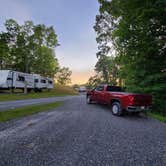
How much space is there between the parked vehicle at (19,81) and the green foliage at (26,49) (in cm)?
974

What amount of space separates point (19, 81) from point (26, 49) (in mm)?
19435

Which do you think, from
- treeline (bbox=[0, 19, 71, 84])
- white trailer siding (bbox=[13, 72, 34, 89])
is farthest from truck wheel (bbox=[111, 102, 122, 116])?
treeline (bbox=[0, 19, 71, 84])

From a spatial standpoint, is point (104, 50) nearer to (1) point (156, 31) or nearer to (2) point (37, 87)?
(2) point (37, 87)

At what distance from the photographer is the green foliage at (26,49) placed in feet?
144

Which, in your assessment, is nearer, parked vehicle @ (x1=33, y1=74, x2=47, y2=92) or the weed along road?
the weed along road

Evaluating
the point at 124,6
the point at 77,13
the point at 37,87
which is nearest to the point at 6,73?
the point at 37,87

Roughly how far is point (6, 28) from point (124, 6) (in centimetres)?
4003

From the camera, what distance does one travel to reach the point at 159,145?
17.1 feet

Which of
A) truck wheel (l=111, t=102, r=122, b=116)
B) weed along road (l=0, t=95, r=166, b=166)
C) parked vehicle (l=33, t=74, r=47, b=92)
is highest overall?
parked vehicle (l=33, t=74, r=47, b=92)

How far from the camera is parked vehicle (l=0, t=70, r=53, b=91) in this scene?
82.0ft

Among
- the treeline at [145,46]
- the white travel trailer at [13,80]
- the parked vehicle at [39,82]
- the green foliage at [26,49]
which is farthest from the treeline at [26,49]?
the treeline at [145,46]

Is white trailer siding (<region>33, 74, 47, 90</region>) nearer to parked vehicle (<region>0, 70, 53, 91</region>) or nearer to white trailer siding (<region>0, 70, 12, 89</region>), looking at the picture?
parked vehicle (<region>0, 70, 53, 91</region>)

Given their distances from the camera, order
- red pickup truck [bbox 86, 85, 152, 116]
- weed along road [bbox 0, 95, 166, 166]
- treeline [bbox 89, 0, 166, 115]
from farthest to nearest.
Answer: treeline [bbox 89, 0, 166, 115] → red pickup truck [bbox 86, 85, 152, 116] → weed along road [bbox 0, 95, 166, 166]

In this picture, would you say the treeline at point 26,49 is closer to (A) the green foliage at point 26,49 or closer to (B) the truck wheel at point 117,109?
(A) the green foliage at point 26,49
